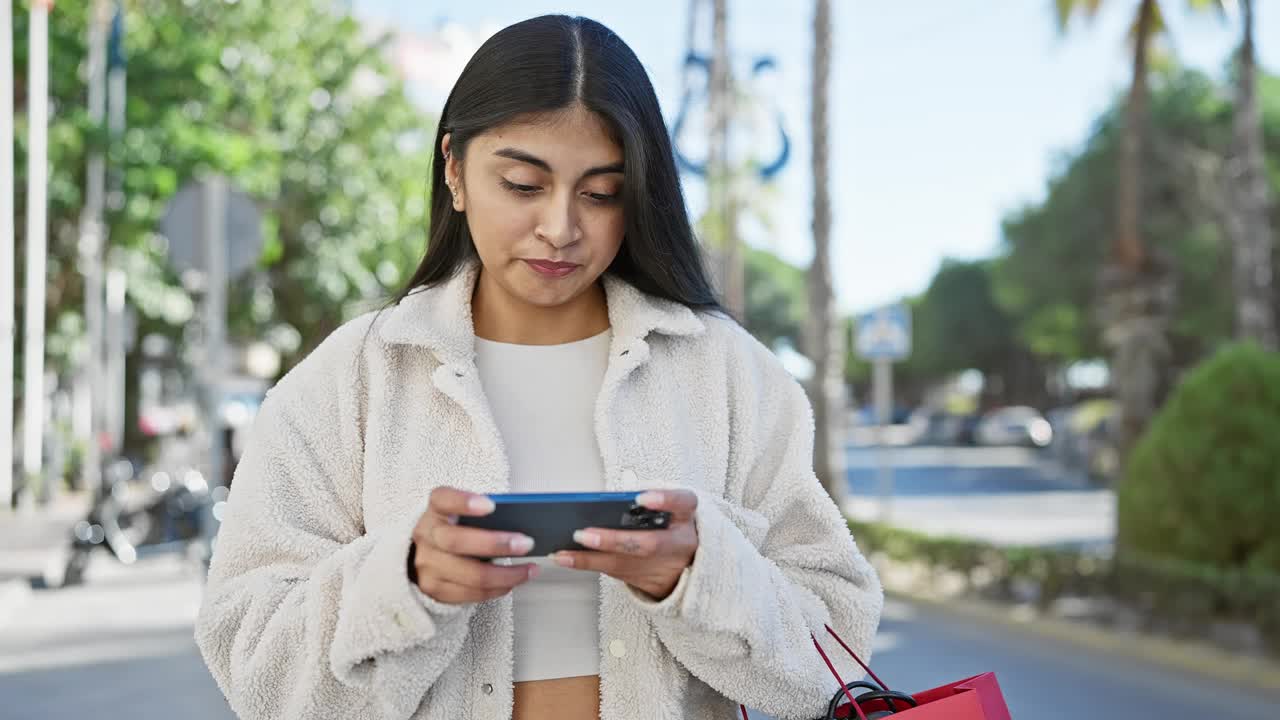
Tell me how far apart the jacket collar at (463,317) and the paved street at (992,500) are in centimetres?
1044

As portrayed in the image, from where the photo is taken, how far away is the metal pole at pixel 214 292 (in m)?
9.45

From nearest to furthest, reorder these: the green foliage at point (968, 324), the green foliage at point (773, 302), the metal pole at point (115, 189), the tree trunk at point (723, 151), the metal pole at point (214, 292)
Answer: the metal pole at point (214, 292), the tree trunk at point (723, 151), the metal pole at point (115, 189), the green foliage at point (968, 324), the green foliage at point (773, 302)

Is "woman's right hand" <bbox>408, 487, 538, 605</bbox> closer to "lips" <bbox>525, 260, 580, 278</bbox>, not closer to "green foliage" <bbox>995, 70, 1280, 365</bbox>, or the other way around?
"lips" <bbox>525, 260, 580, 278</bbox>

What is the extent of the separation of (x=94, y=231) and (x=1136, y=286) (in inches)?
600

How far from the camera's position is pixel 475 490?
207cm

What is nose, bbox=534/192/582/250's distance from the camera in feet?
6.63

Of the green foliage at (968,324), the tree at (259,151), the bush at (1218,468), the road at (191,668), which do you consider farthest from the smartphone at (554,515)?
the green foliage at (968,324)

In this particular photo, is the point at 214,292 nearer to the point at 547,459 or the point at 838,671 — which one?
the point at 547,459

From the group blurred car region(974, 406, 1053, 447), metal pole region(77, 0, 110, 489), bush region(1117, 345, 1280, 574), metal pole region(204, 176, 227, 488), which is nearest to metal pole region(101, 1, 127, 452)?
metal pole region(77, 0, 110, 489)

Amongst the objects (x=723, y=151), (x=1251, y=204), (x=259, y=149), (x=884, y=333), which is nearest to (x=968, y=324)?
(x=723, y=151)

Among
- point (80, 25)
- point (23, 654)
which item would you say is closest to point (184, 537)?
point (23, 654)

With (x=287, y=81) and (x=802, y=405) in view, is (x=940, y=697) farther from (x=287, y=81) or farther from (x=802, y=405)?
(x=287, y=81)

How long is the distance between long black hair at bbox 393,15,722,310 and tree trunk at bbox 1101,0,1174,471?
38.5 feet

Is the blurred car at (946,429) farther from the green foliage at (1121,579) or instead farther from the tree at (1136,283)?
the green foliage at (1121,579)
